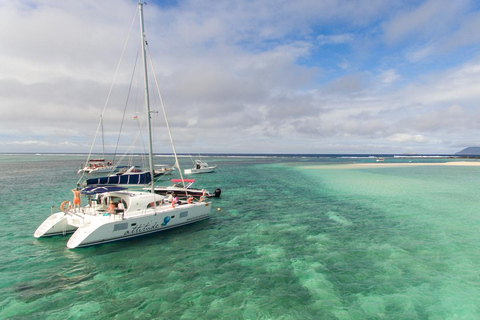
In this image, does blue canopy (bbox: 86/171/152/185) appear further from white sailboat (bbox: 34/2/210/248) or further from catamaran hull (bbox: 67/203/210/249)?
catamaran hull (bbox: 67/203/210/249)

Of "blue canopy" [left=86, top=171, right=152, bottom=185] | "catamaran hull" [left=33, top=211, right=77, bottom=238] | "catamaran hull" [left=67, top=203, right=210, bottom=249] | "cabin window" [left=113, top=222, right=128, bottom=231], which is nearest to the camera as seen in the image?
"catamaran hull" [left=67, top=203, right=210, bottom=249]

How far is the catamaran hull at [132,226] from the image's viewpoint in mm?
14547

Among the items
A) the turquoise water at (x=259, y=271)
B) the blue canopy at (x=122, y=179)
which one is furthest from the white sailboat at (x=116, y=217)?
the blue canopy at (x=122, y=179)

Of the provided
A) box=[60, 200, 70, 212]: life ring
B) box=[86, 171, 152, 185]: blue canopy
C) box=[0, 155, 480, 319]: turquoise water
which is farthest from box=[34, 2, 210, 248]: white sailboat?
box=[86, 171, 152, 185]: blue canopy

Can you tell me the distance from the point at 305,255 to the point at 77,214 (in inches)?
590

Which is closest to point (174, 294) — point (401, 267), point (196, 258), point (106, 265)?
point (196, 258)

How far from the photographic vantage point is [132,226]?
52.4 ft

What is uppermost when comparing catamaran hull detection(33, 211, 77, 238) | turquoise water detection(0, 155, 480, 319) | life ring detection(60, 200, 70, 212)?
life ring detection(60, 200, 70, 212)

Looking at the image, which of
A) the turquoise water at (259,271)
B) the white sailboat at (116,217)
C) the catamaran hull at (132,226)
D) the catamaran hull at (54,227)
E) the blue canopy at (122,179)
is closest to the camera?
the turquoise water at (259,271)

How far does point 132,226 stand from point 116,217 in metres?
1.16

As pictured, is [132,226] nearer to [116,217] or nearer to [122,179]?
[116,217]

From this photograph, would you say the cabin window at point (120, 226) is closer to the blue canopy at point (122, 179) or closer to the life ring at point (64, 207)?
the life ring at point (64, 207)

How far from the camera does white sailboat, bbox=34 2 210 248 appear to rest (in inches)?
584

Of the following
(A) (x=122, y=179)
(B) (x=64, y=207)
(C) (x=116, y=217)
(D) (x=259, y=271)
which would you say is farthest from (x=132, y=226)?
(A) (x=122, y=179)
